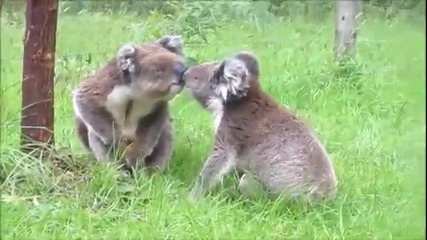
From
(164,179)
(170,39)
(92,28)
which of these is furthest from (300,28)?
(164,179)

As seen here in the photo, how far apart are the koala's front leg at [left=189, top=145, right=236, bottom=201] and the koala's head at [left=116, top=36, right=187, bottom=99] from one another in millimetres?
542

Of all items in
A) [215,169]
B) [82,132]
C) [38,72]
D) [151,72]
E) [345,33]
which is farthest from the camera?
[345,33]

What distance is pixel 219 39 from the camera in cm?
1056

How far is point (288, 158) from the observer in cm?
457

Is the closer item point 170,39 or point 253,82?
point 253,82

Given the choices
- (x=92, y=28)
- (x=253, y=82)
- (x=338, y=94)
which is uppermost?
(x=253, y=82)

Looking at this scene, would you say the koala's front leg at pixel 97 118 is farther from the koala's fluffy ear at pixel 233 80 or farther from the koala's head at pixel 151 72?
the koala's fluffy ear at pixel 233 80

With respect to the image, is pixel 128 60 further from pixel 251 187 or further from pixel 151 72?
pixel 251 187

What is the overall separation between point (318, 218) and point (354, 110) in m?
2.87

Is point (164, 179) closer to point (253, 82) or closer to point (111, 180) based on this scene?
point (111, 180)

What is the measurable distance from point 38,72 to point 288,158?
150 cm

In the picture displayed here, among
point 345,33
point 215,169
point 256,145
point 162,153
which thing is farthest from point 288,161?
point 345,33

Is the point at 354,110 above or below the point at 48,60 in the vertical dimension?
below

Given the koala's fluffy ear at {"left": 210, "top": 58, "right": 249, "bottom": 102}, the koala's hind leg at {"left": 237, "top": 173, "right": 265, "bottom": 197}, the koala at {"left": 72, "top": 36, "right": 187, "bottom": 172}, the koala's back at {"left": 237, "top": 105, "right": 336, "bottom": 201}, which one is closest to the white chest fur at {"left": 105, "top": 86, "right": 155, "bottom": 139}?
the koala at {"left": 72, "top": 36, "right": 187, "bottom": 172}
